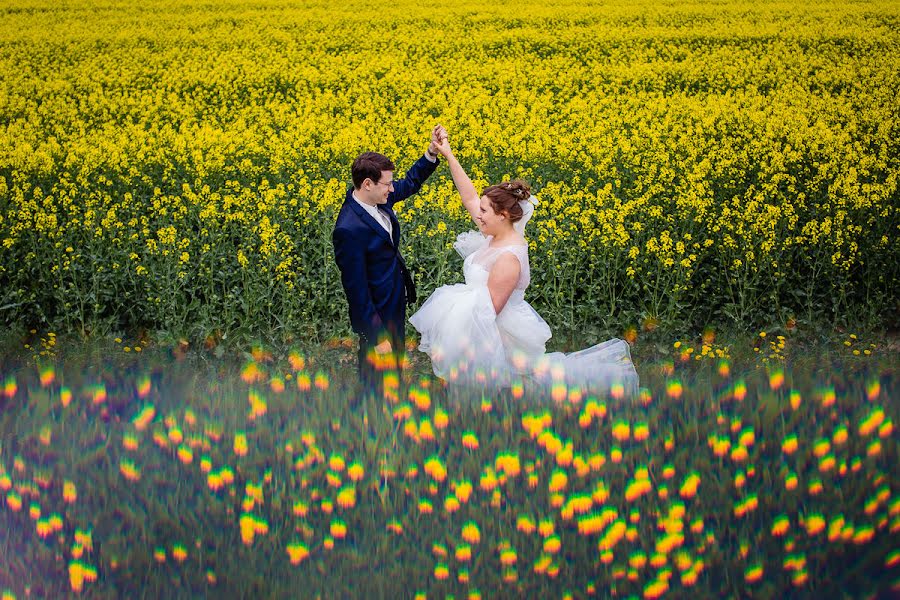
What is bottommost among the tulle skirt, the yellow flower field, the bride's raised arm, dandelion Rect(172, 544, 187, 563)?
the yellow flower field

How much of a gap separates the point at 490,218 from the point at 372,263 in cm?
68

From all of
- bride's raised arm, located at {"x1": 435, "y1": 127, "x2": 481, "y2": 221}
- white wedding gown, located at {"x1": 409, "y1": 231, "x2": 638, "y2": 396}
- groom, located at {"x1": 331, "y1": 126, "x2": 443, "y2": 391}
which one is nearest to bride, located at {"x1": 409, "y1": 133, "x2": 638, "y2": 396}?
white wedding gown, located at {"x1": 409, "y1": 231, "x2": 638, "y2": 396}

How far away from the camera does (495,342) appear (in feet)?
13.9

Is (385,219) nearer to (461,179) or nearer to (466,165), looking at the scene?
(461,179)

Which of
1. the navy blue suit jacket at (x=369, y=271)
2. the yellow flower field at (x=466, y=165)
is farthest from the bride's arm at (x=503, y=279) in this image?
the yellow flower field at (x=466, y=165)

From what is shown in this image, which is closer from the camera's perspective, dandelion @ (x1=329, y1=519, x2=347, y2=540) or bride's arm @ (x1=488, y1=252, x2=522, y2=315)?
dandelion @ (x1=329, y1=519, x2=347, y2=540)

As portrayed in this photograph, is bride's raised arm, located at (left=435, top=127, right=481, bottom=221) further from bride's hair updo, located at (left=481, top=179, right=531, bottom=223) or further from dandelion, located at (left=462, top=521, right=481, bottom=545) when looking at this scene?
dandelion, located at (left=462, top=521, right=481, bottom=545)

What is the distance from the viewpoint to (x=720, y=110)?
11.4m

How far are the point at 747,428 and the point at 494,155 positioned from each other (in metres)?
6.57

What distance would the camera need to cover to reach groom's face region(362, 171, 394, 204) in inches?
177

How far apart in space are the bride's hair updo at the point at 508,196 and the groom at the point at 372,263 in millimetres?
499

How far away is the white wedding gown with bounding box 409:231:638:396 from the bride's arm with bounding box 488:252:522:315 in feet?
0.09

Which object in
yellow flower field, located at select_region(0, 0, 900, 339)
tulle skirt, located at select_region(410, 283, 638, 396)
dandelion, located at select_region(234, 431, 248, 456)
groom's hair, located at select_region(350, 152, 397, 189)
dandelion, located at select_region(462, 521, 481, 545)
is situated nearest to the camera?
dandelion, located at select_region(462, 521, 481, 545)

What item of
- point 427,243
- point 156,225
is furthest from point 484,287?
point 156,225
